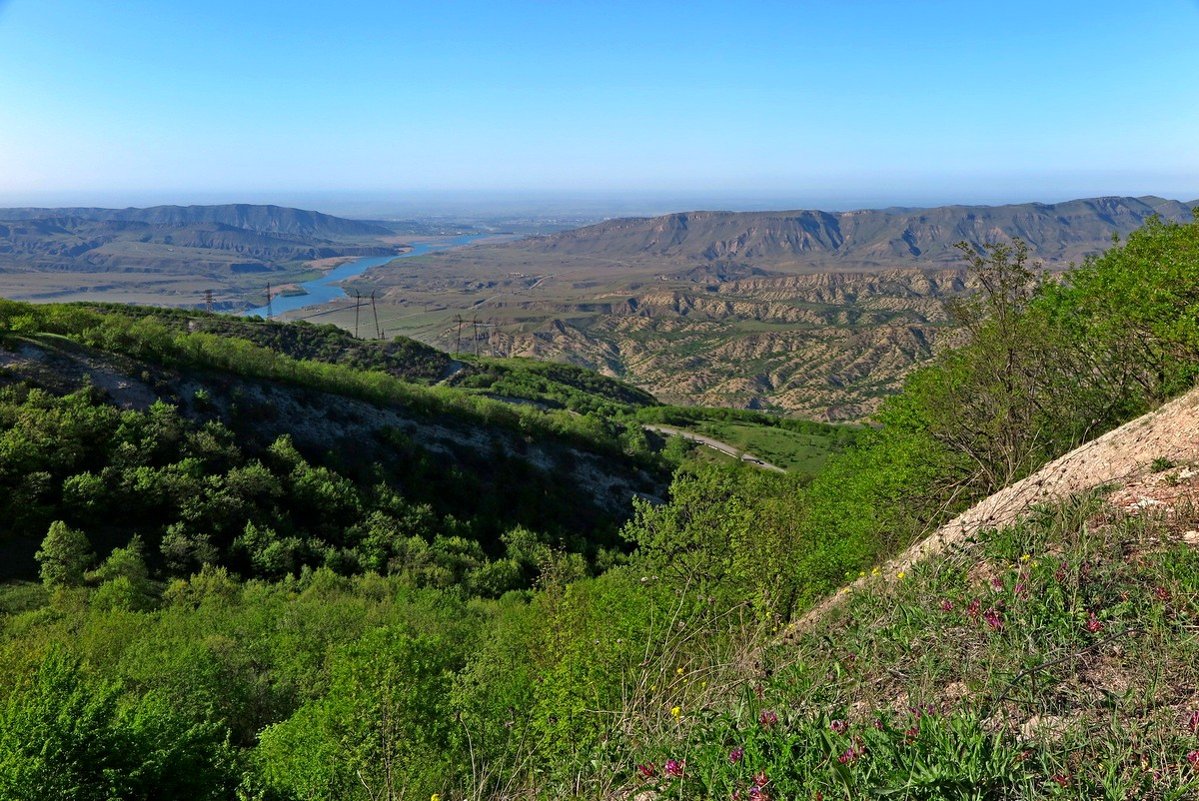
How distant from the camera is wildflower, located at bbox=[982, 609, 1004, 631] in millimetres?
7021

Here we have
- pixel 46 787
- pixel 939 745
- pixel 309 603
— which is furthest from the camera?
pixel 309 603

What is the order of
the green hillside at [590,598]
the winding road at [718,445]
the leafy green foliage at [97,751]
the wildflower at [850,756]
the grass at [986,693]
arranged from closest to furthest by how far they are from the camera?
the grass at [986,693] → the wildflower at [850,756] → the green hillside at [590,598] → the leafy green foliage at [97,751] → the winding road at [718,445]

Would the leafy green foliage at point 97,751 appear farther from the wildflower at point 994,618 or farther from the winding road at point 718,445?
the winding road at point 718,445

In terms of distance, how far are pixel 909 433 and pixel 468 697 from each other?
1752cm

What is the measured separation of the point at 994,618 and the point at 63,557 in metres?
33.3

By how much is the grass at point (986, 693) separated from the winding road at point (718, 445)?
2743 inches

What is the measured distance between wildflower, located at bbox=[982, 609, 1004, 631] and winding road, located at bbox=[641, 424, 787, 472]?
7055 cm

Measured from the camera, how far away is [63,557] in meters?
27.0

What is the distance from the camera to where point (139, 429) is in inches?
1475

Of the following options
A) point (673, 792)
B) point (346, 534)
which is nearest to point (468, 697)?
point (673, 792)

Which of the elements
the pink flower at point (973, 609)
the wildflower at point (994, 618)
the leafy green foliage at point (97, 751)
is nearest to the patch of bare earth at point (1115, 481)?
the pink flower at point (973, 609)

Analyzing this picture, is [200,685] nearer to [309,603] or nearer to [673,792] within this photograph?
[309,603]

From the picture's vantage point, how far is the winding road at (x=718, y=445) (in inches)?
3168

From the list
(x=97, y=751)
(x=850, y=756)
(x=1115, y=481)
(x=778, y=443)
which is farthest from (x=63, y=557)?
(x=778, y=443)
